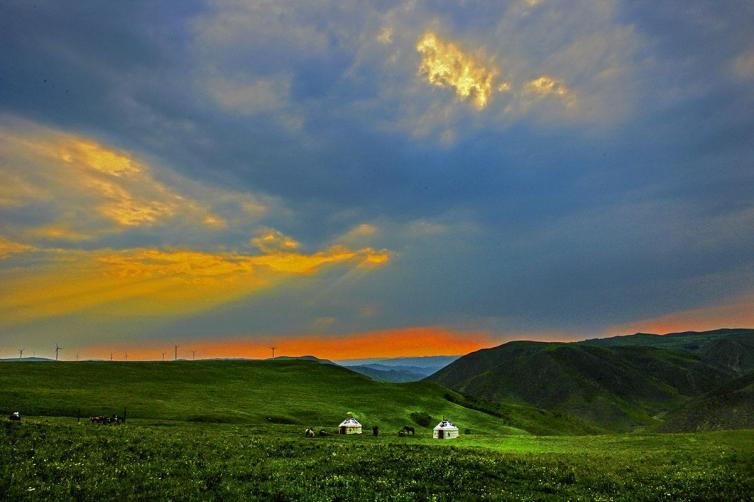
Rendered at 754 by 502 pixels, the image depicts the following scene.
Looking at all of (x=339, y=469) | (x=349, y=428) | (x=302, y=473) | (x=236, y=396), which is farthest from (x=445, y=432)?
(x=236, y=396)

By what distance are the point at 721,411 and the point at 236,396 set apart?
15516 centimetres

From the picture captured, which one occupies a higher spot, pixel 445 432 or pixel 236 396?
pixel 236 396

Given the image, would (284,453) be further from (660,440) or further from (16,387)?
(16,387)

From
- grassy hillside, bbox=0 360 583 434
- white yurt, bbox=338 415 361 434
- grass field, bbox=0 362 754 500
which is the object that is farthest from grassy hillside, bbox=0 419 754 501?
grassy hillside, bbox=0 360 583 434

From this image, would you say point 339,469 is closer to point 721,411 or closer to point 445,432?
point 445,432

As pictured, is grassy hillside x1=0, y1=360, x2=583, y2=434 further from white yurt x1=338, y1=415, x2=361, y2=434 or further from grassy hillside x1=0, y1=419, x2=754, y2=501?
grassy hillside x1=0, y1=419, x2=754, y2=501

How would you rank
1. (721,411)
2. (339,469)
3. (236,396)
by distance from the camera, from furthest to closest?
(721,411) → (236,396) → (339,469)

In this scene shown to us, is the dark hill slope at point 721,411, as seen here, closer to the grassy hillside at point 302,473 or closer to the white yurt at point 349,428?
the white yurt at point 349,428

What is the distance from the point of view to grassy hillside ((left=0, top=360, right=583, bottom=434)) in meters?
74.2

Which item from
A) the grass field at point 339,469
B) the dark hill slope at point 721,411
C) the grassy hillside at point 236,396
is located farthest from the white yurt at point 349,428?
the dark hill slope at point 721,411

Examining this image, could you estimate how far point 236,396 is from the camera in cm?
10225

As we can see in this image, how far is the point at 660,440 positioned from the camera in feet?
196

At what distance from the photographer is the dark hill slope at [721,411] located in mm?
147500

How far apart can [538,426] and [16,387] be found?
128526 millimetres
